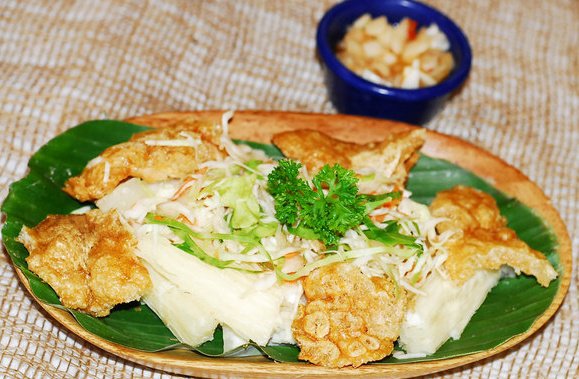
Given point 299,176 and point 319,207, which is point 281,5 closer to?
point 299,176

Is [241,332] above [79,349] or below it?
above

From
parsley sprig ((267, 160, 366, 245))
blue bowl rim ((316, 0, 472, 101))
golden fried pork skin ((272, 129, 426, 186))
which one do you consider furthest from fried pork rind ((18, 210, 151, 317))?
blue bowl rim ((316, 0, 472, 101))

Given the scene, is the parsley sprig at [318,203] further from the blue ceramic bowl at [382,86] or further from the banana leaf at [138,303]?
the blue ceramic bowl at [382,86]

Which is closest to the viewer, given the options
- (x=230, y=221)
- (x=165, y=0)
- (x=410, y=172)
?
(x=230, y=221)

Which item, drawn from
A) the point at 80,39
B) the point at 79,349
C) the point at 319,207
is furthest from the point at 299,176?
the point at 80,39

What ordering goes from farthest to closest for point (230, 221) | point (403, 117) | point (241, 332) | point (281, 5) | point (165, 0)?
point (281, 5) → point (165, 0) → point (403, 117) → point (230, 221) → point (241, 332)

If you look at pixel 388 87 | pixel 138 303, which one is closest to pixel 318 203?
pixel 138 303

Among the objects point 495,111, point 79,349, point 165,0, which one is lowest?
point 79,349

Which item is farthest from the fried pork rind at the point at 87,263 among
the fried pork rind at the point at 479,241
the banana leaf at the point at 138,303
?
the fried pork rind at the point at 479,241
